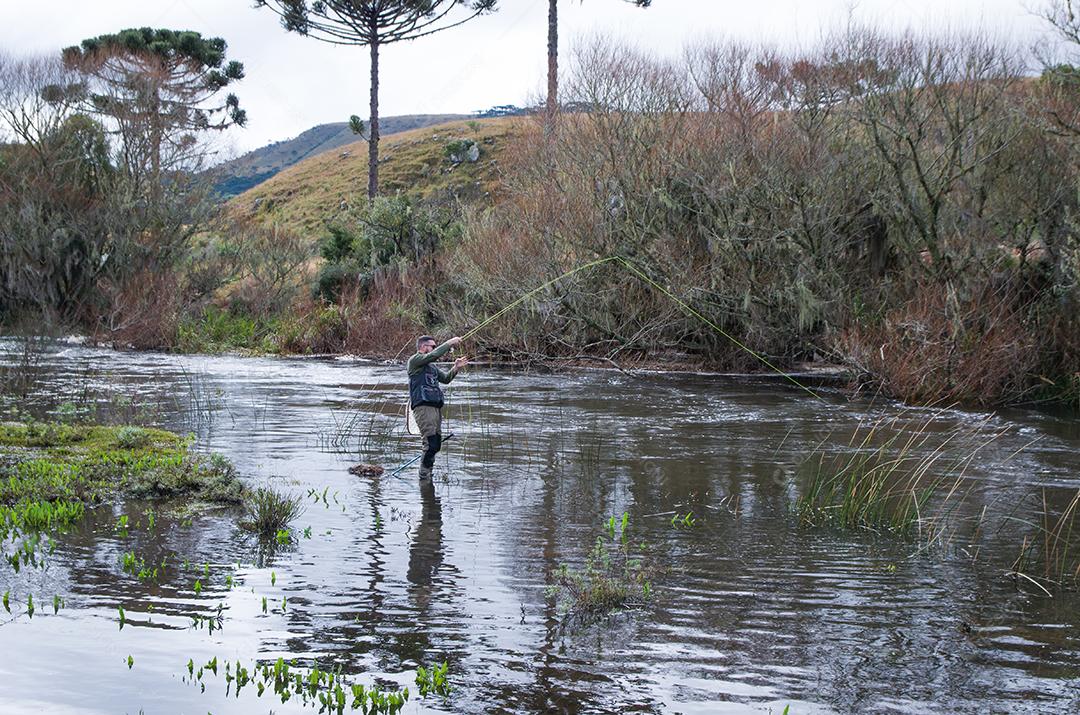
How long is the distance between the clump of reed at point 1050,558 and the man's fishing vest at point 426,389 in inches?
249

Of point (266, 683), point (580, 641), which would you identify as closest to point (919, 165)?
point (580, 641)

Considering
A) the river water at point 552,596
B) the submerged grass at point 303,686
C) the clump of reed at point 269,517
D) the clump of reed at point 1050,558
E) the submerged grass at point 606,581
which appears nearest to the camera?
the submerged grass at point 303,686

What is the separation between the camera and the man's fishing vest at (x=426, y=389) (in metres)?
12.7

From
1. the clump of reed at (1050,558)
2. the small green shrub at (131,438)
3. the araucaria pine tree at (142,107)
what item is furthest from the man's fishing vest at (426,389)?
the araucaria pine tree at (142,107)

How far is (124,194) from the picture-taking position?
114ft

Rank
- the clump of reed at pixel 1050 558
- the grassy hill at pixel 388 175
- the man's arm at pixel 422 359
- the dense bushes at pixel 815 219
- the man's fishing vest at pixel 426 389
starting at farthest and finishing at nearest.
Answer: the grassy hill at pixel 388 175 → the dense bushes at pixel 815 219 → the man's fishing vest at pixel 426 389 → the man's arm at pixel 422 359 → the clump of reed at pixel 1050 558

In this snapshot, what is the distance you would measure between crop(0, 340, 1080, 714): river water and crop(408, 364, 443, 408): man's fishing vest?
36.3 inches

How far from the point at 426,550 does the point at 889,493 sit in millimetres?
4487

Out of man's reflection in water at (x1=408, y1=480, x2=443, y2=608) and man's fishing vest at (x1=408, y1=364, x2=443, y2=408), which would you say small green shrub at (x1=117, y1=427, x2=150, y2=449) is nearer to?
man's fishing vest at (x1=408, y1=364, x2=443, y2=408)

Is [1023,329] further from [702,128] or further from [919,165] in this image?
[702,128]

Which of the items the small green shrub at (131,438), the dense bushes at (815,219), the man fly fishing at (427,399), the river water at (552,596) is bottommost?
the river water at (552,596)

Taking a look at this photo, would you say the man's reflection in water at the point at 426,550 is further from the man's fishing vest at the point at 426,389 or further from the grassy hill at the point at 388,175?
the grassy hill at the point at 388,175

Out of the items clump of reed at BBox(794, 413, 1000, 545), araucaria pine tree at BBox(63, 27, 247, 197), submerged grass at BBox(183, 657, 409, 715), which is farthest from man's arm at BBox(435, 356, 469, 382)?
araucaria pine tree at BBox(63, 27, 247, 197)

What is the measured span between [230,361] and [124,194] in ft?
30.2
